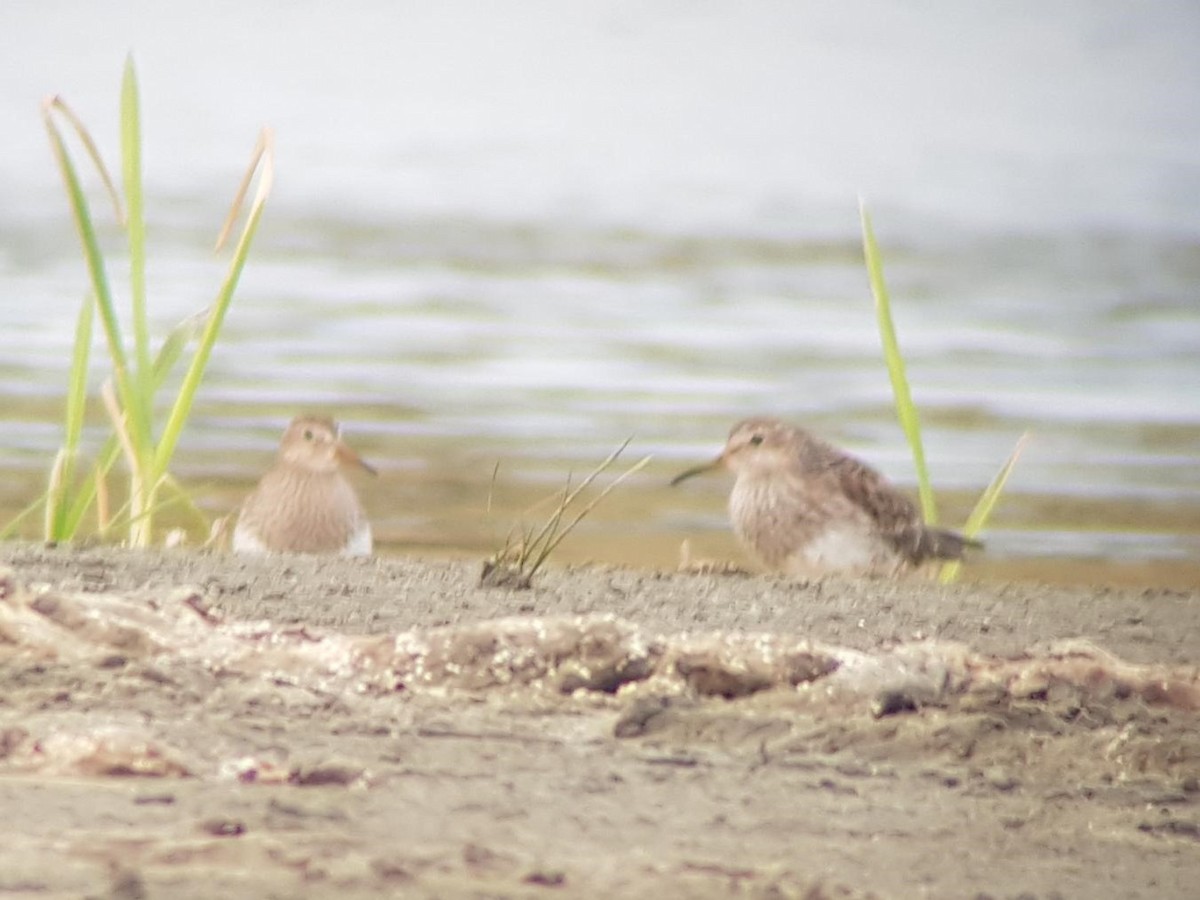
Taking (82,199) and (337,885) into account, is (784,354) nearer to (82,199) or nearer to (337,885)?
(82,199)

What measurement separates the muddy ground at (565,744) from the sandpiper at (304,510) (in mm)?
1752

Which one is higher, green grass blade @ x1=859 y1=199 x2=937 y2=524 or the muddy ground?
green grass blade @ x1=859 y1=199 x2=937 y2=524

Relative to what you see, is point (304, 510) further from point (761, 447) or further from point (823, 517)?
point (823, 517)

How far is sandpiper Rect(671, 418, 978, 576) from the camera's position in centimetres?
519

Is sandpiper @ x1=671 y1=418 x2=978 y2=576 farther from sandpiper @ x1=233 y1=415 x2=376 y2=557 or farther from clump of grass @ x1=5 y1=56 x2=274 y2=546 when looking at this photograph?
clump of grass @ x1=5 y1=56 x2=274 y2=546

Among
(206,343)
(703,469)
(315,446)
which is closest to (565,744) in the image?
(206,343)

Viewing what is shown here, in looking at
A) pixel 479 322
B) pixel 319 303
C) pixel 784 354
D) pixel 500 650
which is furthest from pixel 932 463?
pixel 500 650

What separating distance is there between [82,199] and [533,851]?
256 cm

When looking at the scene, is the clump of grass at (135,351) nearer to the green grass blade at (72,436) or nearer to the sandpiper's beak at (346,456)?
the green grass blade at (72,436)

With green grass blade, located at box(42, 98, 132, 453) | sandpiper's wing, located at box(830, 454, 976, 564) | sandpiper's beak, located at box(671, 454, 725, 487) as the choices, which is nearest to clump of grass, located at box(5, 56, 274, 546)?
green grass blade, located at box(42, 98, 132, 453)

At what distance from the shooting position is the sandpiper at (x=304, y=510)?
5590 millimetres

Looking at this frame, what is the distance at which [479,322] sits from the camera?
10.1 meters

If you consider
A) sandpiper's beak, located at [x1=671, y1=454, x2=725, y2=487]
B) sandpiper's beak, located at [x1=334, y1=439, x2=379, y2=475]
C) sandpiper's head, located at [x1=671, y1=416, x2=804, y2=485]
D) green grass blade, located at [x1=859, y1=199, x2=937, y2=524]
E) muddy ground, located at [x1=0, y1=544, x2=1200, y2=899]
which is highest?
green grass blade, located at [x1=859, y1=199, x2=937, y2=524]

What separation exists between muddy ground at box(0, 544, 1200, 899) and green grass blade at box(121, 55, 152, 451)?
0.83 meters
